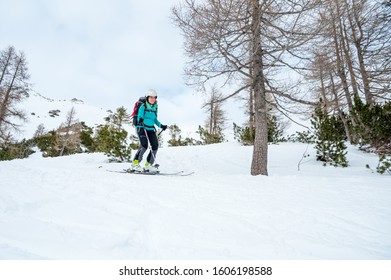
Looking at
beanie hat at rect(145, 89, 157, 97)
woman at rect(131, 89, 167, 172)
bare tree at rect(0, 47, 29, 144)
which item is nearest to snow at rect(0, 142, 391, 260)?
woman at rect(131, 89, 167, 172)

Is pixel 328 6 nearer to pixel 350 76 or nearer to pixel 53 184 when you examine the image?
pixel 53 184

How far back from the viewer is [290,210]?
246 cm

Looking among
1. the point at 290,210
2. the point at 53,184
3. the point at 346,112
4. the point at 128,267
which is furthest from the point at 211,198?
the point at 346,112

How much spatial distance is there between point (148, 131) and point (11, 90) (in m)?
16.3

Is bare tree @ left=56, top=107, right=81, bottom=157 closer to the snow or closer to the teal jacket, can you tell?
the teal jacket

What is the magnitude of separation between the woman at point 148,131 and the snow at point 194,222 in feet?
6.93

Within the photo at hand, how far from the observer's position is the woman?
575 cm

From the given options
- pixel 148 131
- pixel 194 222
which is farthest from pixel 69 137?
pixel 194 222

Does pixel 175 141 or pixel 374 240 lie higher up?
pixel 175 141

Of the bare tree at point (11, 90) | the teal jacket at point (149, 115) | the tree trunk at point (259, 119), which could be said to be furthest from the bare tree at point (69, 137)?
the tree trunk at point (259, 119)

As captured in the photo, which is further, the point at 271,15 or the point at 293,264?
the point at 271,15

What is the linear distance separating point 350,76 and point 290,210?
12.2m

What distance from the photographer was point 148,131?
5949 mm

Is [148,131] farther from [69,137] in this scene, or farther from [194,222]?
[69,137]
